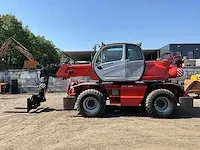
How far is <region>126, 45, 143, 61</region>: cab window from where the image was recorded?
12.1 m

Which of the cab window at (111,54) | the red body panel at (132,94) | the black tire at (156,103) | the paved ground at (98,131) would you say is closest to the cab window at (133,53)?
the cab window at (111,54)

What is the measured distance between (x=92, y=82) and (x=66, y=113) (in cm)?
161

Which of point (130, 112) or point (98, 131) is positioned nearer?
point (98, 131)

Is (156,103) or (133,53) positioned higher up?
(133,53)

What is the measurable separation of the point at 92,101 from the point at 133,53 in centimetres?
235

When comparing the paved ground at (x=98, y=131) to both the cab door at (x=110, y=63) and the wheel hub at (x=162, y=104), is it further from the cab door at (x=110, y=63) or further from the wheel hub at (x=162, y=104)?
the cab door at (x=110, y=63)

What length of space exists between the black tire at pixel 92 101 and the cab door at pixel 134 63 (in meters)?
1.29

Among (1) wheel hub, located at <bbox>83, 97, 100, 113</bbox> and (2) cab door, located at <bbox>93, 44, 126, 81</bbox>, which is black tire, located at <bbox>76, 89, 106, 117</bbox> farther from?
(2) cab door, located at <bbox>93, 44, 126, 81</bbox>

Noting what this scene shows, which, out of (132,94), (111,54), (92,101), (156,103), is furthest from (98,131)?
(111,54)

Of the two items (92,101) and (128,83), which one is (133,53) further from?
(92,101)

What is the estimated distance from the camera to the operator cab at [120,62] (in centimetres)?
1209

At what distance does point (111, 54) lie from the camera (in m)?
12.2

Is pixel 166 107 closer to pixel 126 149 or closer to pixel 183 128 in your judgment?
pixel 183 128

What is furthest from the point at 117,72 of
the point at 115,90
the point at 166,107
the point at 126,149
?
the point at 126,149
